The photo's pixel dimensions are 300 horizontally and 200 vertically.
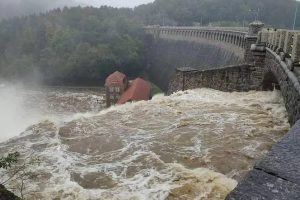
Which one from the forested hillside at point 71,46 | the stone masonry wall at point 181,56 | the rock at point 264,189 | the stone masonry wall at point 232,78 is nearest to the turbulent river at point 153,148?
the stone masonry wall at point 232,78

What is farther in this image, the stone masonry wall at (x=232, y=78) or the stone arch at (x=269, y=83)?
the stone masonry wall at (x=232, y=78)

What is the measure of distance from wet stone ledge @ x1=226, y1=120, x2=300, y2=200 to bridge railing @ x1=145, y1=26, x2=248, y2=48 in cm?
2439

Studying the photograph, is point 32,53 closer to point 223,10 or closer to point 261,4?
point 223,10

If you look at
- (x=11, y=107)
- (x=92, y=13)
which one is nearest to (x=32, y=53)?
(x=92, y=13)

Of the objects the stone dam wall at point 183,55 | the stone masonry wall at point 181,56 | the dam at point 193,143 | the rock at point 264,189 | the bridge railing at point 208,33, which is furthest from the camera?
the stone masonry wall at point 181,56

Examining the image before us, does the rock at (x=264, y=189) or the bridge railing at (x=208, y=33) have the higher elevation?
the rock at (x=264, y=189)

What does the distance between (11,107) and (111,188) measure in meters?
37.1

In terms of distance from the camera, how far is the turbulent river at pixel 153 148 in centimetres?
849

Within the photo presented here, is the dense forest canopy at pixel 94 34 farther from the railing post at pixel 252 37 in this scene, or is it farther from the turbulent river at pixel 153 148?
the turbulent river at pixel 153 148

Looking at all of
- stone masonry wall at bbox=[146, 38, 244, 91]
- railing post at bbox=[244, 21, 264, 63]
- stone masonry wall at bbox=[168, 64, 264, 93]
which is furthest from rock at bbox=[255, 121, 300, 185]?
stone masonry wall at bbox=[146, 38, 244, 91]

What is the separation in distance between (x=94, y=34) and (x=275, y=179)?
7365 centimetres

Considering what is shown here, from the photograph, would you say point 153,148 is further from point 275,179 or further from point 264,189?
point 264,189

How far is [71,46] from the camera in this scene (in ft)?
233

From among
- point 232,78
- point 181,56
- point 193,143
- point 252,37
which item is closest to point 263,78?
point 232,78
